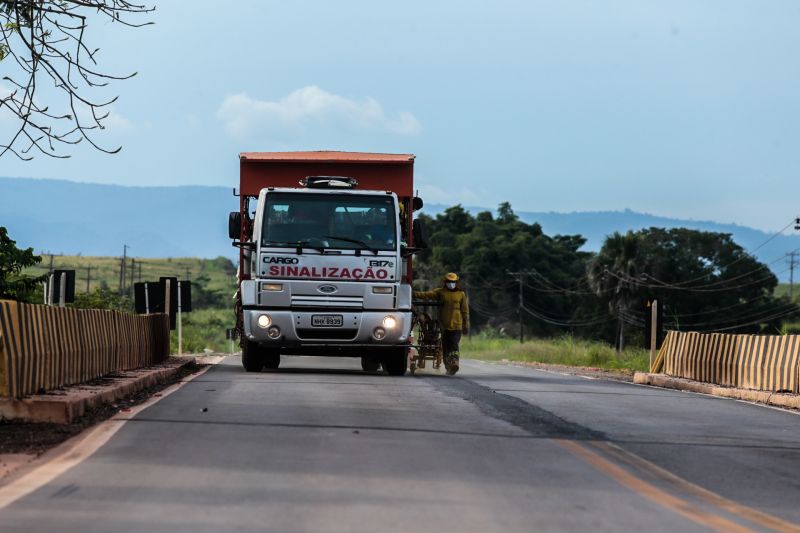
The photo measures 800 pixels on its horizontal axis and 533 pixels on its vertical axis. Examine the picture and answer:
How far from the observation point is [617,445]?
11.3 m

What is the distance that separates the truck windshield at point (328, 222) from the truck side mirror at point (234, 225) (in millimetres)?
907

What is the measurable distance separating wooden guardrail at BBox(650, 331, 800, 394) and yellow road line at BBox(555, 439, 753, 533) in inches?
371

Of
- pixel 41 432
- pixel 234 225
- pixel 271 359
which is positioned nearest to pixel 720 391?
pixel 271 359

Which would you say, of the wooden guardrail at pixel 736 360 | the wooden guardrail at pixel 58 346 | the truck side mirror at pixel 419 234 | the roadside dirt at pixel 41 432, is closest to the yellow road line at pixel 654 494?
the roadside dirt at pixel 41 432

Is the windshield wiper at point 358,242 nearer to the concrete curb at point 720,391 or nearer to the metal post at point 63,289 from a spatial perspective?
the metal post at point 63,289

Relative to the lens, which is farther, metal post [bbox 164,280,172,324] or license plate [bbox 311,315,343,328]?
metal post [bbox 164,280,172,324]

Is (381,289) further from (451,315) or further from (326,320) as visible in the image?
(451,315)

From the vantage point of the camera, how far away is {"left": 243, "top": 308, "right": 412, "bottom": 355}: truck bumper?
69.9 ft

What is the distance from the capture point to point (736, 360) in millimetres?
21562

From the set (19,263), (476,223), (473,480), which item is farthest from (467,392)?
(476,223)

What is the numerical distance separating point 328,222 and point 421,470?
12285mm

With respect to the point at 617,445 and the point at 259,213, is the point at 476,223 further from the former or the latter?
the point at 617,445

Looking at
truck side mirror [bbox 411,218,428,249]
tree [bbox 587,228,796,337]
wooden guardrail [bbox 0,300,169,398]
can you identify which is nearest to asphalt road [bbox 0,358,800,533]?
wooden guardrail [bbox 0,300,169,398]

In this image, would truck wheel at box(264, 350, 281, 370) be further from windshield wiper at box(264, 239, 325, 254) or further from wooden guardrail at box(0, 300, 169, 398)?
wooden guardrail at box(0, 300, 169, 398)
